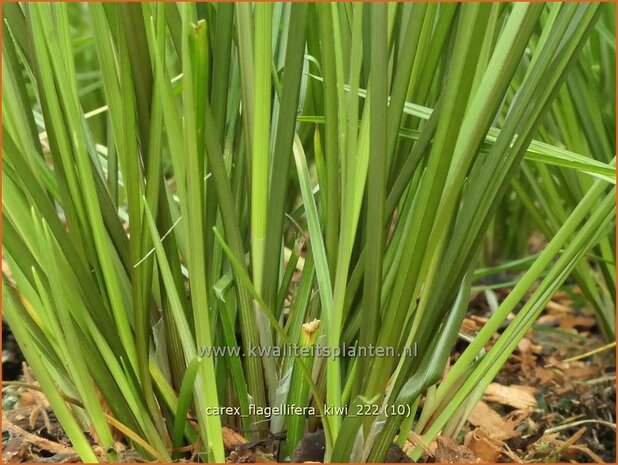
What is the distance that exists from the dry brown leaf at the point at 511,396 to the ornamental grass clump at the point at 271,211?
0.86ft

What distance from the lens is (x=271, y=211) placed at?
0.58m

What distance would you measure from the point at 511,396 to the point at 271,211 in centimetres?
50

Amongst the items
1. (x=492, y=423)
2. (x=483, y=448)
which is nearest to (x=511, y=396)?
(x=492, y=423)

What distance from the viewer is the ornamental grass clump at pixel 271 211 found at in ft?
1.68

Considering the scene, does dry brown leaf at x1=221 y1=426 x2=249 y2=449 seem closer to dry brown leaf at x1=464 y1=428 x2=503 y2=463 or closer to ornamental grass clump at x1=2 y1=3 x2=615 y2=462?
ornamental grass clump at x1=2 y1=3 x2=615 y2=462

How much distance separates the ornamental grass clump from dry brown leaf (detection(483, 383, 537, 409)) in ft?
0.86

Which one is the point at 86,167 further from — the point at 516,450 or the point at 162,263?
the point at 516,450

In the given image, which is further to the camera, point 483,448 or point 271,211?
point 483,448

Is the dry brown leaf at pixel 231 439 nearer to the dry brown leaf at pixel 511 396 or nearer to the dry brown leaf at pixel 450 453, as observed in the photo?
the dry brown leaf at pixel 450 453

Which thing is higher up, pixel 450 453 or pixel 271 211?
pixel 271 211

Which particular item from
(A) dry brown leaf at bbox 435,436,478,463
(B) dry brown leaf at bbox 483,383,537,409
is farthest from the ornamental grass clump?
(B) dry brown leaf at bbox 483,383,537,409

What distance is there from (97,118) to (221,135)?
3.24ft

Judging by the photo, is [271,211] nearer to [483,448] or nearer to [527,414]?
[483,448]

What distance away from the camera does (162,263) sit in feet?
1.78
